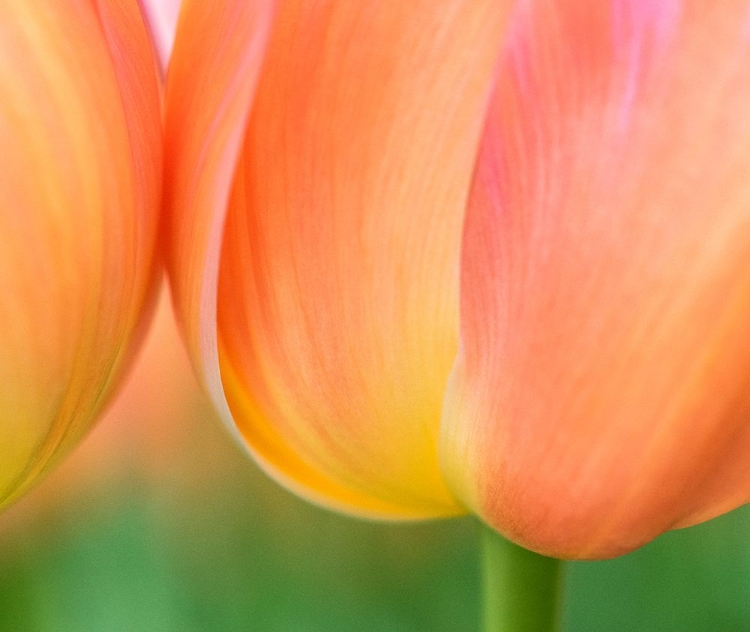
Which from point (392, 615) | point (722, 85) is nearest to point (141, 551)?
point (392, 615)

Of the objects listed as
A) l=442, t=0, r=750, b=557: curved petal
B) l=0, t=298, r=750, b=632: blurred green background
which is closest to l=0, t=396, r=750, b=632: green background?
l=0, t=298, r=750, b=632: blurred green background

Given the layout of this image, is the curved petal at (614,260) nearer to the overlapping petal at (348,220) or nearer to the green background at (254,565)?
the overlapping petal at (348,220)

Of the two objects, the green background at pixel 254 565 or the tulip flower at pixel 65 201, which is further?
the green background at pixel 254 565

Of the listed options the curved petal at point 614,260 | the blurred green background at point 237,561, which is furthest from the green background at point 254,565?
the curved petal at point 614,260

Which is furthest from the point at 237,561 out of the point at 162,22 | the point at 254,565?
the point at 162,22

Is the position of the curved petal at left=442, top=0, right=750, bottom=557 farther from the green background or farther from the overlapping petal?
the green background

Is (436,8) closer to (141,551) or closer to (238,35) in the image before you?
(238,35)

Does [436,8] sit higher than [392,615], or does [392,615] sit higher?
[436,8]
